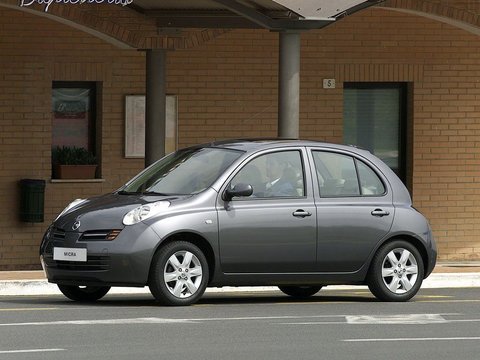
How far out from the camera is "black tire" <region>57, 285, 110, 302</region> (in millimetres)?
15258

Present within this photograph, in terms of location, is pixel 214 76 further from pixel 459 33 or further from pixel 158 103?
pixel 459 33

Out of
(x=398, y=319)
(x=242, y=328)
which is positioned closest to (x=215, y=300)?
(x=398, y=319)

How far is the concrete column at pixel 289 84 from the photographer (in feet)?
60.9

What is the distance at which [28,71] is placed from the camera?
21.6m

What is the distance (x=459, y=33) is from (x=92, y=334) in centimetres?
1246

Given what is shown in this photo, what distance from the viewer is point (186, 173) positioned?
1512 cm

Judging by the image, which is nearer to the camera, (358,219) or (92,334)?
(92,334)

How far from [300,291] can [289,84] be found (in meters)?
3.25

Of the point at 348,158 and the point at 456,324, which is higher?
the point at 348,158

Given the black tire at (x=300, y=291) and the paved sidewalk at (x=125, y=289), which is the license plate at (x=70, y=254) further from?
the black tire at (x=300, y=291)

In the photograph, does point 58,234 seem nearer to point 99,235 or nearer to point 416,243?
point 99,235

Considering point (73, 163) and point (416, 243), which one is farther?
point (73, 163)

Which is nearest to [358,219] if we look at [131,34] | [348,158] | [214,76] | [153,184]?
[348,158]

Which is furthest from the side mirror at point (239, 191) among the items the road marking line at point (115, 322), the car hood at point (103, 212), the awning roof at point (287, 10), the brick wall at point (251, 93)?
the brick wall at point (251, 93)
